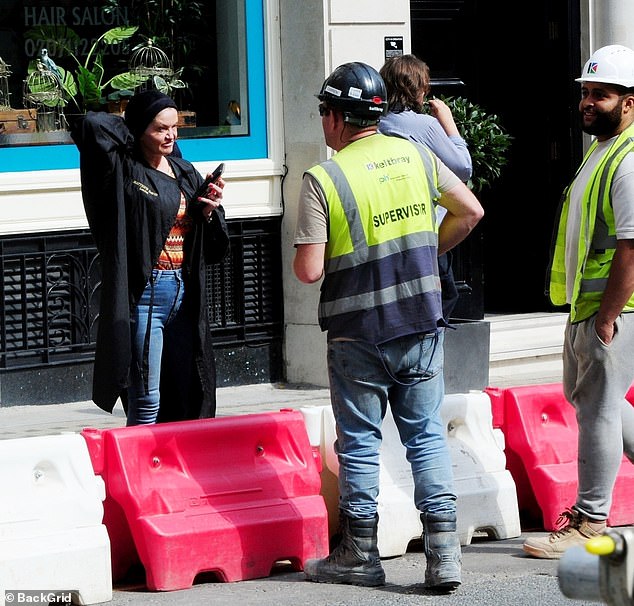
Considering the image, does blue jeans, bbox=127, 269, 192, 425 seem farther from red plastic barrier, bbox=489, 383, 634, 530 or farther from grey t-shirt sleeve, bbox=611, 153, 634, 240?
grey t-shirt sleeve, bbox=611, 153, 634, 240

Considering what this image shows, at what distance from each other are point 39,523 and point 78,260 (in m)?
3.90

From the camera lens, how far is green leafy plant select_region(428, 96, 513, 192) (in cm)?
975

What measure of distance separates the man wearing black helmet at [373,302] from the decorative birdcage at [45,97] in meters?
4.23

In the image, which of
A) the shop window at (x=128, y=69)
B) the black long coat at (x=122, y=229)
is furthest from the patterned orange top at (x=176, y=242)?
the shop window at (x=128, y=69)

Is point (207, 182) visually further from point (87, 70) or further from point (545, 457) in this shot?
point (87, 70)

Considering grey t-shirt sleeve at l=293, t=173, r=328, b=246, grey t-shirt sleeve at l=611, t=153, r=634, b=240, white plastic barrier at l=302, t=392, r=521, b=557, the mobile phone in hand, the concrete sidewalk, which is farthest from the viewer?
the concrete sidewalk

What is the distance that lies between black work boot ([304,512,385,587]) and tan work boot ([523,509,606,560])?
79cm

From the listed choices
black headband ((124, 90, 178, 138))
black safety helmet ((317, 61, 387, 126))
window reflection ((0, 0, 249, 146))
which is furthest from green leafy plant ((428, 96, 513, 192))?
black safety helmet ((317, 61, 387, 126))

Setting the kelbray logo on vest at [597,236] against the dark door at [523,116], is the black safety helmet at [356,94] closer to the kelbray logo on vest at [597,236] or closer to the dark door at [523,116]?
the kelbray logo on vest at [597,236]

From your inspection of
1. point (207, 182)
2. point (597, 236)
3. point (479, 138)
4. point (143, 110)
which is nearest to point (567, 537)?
point (597, 236)

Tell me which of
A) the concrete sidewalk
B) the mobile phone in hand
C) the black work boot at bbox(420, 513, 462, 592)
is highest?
the mobile phone in hand

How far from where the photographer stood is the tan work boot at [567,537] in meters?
5.96

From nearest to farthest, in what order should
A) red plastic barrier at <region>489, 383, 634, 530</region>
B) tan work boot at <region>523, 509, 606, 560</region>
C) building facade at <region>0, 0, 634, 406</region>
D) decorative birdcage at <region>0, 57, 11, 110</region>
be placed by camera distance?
tan work boot at <region>523, 509, 606, 560</region> < red plastic barrier at <region>489, 383, 634, 530</region> < building facade at <region>0, 0, 634, 406</region> < decorative birdcage at <region>0, 57, 11, 110</region>

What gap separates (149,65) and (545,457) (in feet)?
14.5
